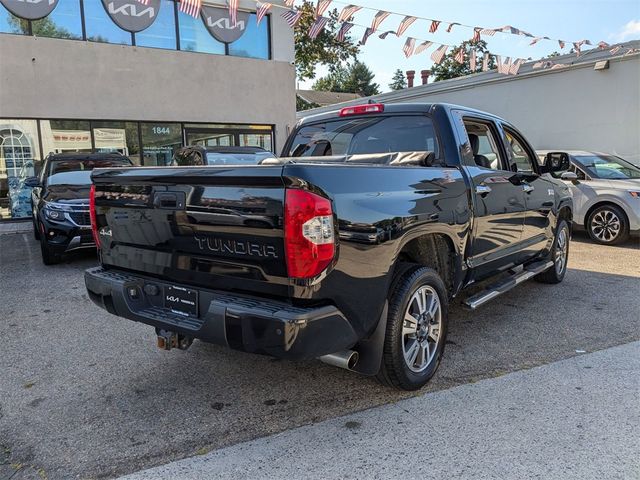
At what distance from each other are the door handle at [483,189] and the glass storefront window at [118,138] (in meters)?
10.3

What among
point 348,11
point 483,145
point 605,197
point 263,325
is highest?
point 348,11

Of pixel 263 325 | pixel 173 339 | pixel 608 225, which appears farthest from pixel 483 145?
pixel 608 225

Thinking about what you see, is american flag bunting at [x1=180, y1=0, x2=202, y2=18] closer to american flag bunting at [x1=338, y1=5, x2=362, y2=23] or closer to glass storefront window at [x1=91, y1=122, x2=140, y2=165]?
american flag bunting at [x1=338, y1=5, x2=362, y2=23]

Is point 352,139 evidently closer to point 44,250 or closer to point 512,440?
point 512,440

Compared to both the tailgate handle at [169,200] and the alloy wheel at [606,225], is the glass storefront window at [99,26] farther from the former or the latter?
the alloy wheel at [606,225]

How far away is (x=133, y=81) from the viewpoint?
12.4 m

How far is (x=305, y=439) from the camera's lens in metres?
2.71

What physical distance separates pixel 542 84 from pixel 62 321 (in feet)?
44.5

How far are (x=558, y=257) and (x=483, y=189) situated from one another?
2.64 metres

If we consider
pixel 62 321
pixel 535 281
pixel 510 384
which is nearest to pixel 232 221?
pixel 510 384

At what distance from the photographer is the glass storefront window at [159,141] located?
12.8 m

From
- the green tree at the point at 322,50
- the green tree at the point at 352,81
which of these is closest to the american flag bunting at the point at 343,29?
the green tree at the point at 322,50

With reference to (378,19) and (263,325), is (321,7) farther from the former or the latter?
(263,325)

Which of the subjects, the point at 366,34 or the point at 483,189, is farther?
the point at 366,34
